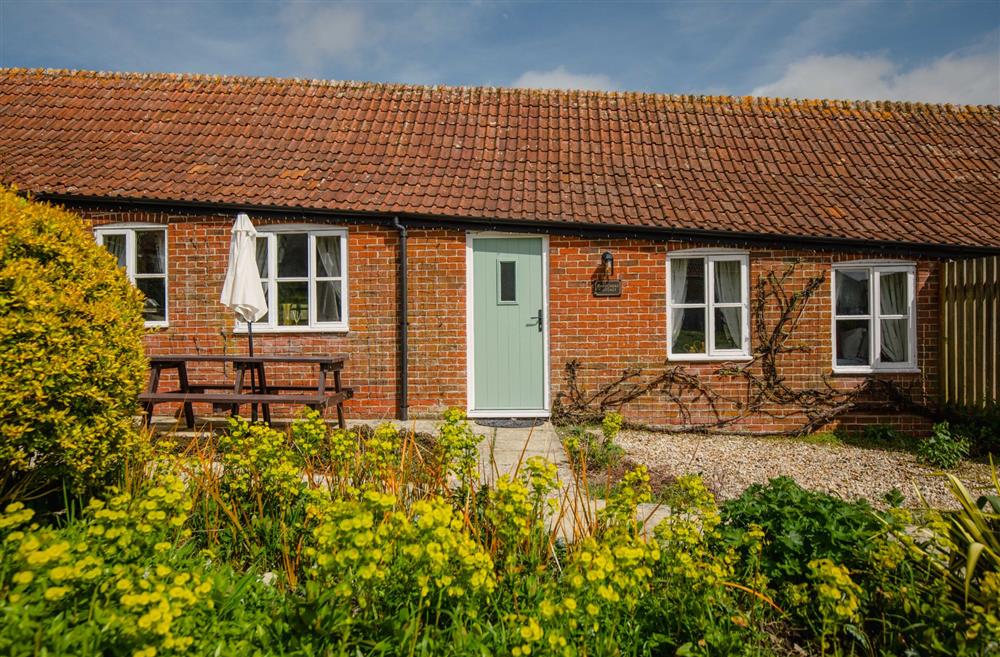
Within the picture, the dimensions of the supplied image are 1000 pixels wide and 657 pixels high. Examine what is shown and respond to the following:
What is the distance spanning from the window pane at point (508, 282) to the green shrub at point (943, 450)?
5.41m

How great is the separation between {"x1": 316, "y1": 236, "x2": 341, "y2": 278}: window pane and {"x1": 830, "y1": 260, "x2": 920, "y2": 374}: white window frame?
7.09 m

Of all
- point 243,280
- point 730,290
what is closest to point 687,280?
point 730,290

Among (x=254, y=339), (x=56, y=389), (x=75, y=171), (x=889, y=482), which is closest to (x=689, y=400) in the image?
(x=889, y=482)

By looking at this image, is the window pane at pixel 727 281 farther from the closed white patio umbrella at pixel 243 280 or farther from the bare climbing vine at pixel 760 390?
the closed white patio umbrella at pixel 243 280

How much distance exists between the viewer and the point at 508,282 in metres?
8.85

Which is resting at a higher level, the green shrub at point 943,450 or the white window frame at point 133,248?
the white window frame at point 133,248

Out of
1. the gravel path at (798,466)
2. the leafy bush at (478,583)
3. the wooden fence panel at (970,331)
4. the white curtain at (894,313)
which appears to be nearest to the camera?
the leafy bush at (478,583)

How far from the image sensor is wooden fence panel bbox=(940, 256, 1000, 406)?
7.55 metres

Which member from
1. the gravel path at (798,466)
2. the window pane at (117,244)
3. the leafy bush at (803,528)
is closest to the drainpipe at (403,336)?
the gravel path at (798,466)

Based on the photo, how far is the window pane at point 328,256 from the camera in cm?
888

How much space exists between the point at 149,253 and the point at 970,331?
37.1 feet

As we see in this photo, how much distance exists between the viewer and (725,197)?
907 centimetres

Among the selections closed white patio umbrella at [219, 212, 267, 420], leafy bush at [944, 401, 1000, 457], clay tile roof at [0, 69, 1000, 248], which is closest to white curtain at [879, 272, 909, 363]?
clay tile roof at [0, 69, 1000, 248]

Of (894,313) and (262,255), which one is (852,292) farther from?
(262,255)
